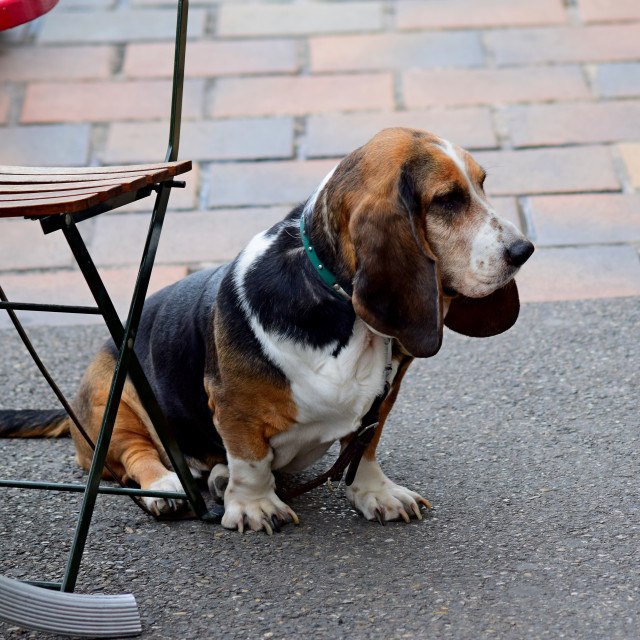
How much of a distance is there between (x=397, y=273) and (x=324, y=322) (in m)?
0.25

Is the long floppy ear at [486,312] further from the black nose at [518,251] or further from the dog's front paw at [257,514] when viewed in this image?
the dog's front paw at [257,514]

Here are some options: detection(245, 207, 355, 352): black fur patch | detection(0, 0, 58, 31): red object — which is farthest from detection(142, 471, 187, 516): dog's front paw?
detection(0, 0, 58, 31): red object

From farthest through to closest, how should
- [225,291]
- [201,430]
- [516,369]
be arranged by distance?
[516,369] → [201,430] → [225,291]

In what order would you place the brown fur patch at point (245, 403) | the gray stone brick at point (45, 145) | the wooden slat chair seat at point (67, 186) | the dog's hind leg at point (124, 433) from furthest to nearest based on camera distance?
the gray stone brick at point (45, 145)
the dog's hind leg at point (124, 433)
the brown fur patch at point (245, 403)
the wooden slat chair seat at point (67, 186)

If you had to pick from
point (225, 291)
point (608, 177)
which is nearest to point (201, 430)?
point (225, 291)

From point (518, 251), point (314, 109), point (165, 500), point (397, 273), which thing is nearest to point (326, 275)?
point (397, 273)

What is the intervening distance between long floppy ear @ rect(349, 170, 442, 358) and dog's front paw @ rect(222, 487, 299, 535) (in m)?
0.66

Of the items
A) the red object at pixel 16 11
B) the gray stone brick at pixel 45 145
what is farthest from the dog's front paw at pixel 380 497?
the gray stone brick at pixel 45 145

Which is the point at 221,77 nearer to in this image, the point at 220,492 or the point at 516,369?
the point at 516,369

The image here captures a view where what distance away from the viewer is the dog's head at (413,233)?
2.19 metres

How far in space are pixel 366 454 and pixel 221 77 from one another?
3261 millimetres

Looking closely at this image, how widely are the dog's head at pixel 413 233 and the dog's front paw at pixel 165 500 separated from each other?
83 centimetres

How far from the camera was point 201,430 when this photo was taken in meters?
2.75

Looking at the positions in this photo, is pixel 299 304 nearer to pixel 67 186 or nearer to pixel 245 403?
pixel 245 403
